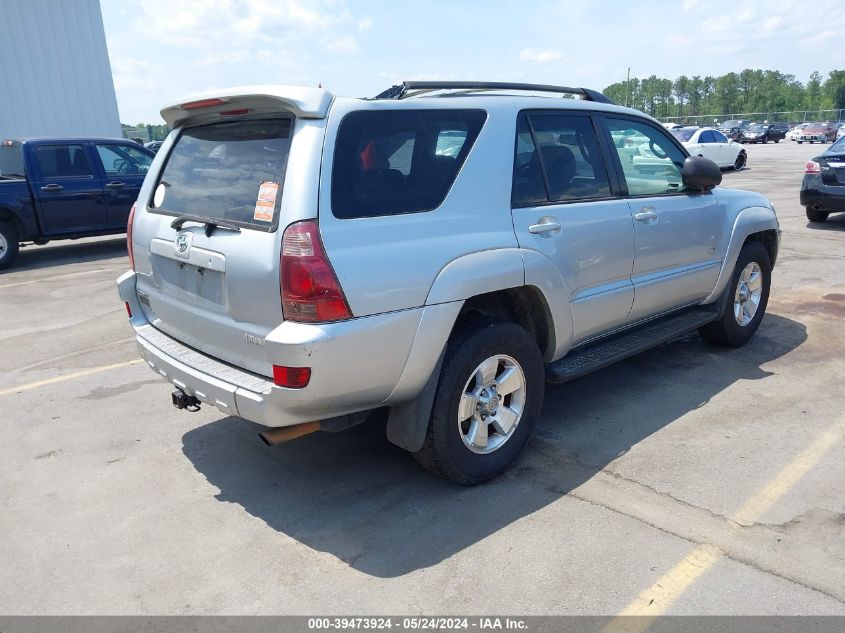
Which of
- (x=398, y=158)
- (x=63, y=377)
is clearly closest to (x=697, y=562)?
(x=398, y=158)

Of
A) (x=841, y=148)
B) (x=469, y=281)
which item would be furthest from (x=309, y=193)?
(x=841, y=148)

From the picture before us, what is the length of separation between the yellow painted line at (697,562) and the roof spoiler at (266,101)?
2.41m

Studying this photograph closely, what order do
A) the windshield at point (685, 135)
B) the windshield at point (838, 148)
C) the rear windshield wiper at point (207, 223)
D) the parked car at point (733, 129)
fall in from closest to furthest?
the rear windshield wiper at point (207, 223) → the windshield at point (838, 148) → the windshield at point (685, 135) → the parked car at point (733, 129)

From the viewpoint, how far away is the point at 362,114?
312 centimetres

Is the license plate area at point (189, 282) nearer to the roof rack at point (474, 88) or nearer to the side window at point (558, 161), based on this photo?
the roof rack at point (474, 88)

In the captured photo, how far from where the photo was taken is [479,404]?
11.5 ft

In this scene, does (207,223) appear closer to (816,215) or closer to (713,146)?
(816,215)

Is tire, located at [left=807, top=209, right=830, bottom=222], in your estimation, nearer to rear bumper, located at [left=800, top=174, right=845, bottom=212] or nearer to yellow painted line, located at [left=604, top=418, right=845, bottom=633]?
rear bumper, located at [left=800, top=174, right=845, bottom=212]

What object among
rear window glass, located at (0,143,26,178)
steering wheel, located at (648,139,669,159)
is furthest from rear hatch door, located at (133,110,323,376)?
rear window glass, located at (0,143,26,178)

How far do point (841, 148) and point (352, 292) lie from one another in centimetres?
1164

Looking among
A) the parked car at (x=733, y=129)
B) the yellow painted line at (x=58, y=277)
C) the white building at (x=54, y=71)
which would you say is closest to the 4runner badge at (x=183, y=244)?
the yellow painted line at (x=58, y=277)

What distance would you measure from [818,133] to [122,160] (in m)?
48.5

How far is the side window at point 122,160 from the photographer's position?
11172 millimetres

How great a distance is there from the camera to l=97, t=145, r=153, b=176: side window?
36.7 feet
